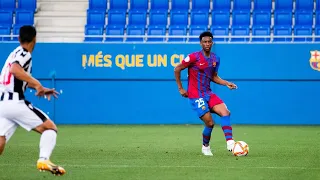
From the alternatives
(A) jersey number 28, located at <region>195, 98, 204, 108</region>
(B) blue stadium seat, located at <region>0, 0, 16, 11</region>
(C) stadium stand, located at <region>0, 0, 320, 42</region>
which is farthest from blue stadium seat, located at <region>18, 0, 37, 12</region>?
(A) jersey number 28, located at <region>195, 98, 204, 108</region>

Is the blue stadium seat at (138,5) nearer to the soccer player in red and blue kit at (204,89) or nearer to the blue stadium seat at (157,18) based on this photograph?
the blue stadium seat at (157,18)

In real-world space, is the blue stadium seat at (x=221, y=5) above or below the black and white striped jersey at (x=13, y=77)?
above

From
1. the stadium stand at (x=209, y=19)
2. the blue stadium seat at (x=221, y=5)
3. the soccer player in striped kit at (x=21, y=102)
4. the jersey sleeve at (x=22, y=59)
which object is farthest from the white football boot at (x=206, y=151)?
the blue stadium seat at (x=221, y=5)

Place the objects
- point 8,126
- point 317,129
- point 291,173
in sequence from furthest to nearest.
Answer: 1. point 317,129
2. point 291,173
3. point 8,126

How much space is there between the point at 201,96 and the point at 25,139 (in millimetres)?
5788

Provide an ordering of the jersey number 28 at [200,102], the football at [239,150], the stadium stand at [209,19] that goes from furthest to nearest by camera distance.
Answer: the stadium stand at [209,19], the jersey number 28 at [200,102], the football at [239,150]

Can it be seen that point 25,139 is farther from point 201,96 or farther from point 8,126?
point 8,126

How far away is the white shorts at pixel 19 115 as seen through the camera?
9.94 meters

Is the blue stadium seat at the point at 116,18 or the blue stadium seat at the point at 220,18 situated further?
the blue stadium seat at the point at 116,18

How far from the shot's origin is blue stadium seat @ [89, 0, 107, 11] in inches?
1115

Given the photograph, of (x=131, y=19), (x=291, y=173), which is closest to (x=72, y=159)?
(x=291, y=173)

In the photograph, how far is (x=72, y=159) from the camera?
1312 centimetres

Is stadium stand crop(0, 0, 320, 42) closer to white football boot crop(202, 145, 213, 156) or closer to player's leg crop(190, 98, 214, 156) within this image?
player's leg crop(190, 98, 214, 156)

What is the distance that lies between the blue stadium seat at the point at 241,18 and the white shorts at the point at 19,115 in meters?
17.9
